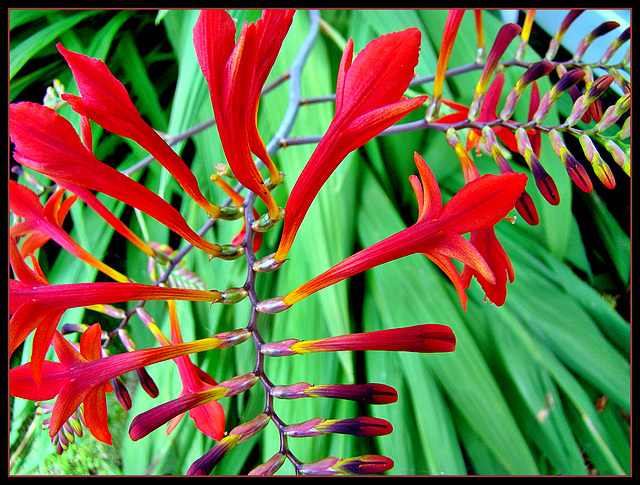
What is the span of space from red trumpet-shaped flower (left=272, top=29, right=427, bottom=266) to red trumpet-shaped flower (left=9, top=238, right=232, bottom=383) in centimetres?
14

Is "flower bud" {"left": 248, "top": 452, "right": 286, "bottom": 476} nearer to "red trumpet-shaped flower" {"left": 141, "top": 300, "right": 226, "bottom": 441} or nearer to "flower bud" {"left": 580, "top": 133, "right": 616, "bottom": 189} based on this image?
"red trumpet-shaped flower" {"left": 141, "top": 300, "right": 226, "bottom": 441}

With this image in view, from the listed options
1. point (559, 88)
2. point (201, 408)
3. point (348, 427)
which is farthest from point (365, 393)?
point (559, 88)

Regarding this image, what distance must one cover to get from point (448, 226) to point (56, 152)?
198mm

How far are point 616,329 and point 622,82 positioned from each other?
1.07 ft

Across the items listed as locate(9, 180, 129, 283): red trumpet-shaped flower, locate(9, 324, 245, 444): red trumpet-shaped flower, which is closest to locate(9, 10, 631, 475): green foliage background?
locate(9, 180, 129, 283): red trumpet-shaped flower

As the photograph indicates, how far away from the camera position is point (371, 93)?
0.19 metres

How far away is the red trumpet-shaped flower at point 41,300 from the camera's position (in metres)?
0.21

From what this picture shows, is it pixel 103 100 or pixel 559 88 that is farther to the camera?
pixel 559 88

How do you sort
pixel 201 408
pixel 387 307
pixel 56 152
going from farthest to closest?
pixel 387 307 < pixel 201 408 < pixel 56 152

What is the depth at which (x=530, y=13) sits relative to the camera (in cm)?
38

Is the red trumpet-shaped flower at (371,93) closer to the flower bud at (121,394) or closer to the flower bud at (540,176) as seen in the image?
the flower bud at (540,176)

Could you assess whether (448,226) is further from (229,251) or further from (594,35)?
(594,35)

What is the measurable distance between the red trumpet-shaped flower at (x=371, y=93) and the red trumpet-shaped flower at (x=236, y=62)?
38 millimetres
